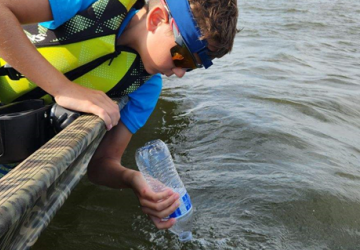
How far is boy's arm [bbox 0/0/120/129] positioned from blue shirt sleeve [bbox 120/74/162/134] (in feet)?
2.24

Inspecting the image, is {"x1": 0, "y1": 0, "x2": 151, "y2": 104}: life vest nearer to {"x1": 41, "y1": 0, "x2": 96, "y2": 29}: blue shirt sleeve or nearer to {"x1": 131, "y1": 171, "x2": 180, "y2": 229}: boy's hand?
{"x1": 41, "y1": 0, "x2": 96, "y2": 29}: blue shirt sleeve

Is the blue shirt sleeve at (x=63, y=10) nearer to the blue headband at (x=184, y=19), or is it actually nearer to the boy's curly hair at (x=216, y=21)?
the blue headband at (x=184, y=19)

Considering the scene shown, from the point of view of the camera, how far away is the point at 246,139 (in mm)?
4270

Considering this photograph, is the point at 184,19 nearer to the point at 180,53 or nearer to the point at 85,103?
the point at 180,53

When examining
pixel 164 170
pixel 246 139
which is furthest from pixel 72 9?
pixel 246 139

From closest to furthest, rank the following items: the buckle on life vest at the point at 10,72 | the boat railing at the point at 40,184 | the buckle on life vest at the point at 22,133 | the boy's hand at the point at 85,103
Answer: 1. the boat railing at the point at 40,184
2. the buckle on life vest at the point at 22,133
3. the boy's hand at the point at 85,103
4. the buckle on life vest at the point at 10,72

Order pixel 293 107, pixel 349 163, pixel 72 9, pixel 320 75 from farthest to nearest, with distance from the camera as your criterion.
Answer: pixel 320 75
pixel 293 107
pixel 349 163
pixel 72 9

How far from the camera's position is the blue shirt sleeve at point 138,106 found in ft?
9.86

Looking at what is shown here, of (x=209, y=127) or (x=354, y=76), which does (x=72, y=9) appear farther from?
(x=354, y=76)

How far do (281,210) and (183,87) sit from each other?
134 inches

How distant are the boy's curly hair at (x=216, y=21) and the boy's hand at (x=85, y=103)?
68 centimetres

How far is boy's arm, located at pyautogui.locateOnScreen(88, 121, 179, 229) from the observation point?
2432 mm

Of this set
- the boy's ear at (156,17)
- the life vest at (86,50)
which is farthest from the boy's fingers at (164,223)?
the boy's ear at (156,17)

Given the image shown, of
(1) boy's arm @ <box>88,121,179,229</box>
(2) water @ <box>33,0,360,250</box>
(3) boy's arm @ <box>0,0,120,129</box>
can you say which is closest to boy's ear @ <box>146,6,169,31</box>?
(3) boy's arm @ <box>0,0,120,129</box>
